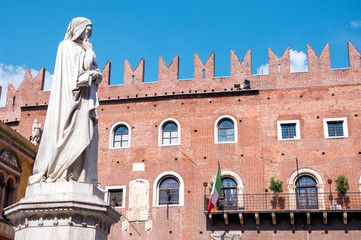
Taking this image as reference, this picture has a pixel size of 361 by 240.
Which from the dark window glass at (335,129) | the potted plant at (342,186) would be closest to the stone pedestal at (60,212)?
the potted plant at (342,186)

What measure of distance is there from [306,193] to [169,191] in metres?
5.93

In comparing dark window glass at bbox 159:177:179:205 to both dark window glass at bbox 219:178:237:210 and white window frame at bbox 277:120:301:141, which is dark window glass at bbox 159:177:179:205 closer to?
dark window glass at bbox 219:178:237:210

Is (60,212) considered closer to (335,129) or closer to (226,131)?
(226,131)

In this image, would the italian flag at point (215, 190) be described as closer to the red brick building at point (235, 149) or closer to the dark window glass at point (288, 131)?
the red brick building at point (235, 149)

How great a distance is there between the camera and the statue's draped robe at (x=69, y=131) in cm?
589

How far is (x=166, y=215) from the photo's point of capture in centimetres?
2355

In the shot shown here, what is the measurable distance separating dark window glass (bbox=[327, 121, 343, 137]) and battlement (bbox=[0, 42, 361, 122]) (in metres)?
1.84

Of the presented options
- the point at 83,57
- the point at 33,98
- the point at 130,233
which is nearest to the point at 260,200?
the point at 130,233

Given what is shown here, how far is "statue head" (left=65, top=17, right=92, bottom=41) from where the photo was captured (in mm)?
6543

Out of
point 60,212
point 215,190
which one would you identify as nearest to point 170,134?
point 215,190

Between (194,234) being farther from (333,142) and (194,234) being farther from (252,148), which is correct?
(333,142)

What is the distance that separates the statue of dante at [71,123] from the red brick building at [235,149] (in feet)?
56.1

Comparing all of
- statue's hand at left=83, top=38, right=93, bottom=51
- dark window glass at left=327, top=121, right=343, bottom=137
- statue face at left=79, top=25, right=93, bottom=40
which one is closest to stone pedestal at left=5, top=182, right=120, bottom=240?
statue's hand at left=83, top=38, right=93, bottom=51

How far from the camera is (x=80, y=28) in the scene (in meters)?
6.55
